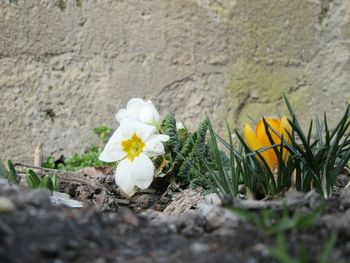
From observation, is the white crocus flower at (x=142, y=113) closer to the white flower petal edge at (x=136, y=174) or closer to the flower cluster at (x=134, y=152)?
the flower cluster at (x=134, y=152)

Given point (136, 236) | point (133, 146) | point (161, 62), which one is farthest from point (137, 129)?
point (161, 62)

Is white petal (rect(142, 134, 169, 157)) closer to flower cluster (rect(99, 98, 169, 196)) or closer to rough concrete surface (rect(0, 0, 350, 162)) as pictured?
flower cluster (rect(99, 98, 169, 196))

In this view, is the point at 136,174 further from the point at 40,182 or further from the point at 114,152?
the point at 40,182

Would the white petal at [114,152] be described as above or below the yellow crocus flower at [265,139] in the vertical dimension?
below

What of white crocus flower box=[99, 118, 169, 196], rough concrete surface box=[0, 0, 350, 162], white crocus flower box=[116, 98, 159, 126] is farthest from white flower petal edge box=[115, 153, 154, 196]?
rough concrete surface box=[0, 0, 350, 162]

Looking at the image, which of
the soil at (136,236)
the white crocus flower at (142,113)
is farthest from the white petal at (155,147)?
the soil at (136,236)

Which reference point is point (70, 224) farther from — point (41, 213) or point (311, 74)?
point (311, 74)

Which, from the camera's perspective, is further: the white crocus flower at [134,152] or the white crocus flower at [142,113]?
the white crocus flower at [142,113]

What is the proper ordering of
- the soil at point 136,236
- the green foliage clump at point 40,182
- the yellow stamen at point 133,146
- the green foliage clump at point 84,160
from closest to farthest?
the soil at point 136,236, the green foliage clump at point 40,182, the yellow stamen at point 133,146, the green foliage clump at point 84,160
